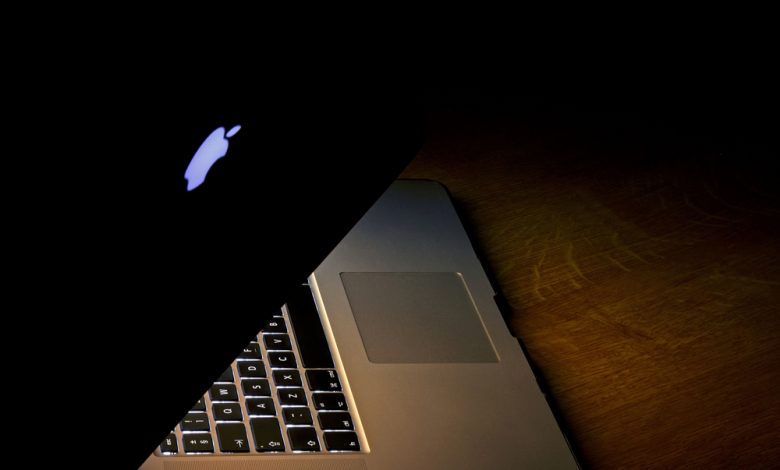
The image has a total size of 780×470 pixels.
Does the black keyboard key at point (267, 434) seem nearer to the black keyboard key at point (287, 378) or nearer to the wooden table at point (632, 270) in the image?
the black keyboard key at point (287, 378)

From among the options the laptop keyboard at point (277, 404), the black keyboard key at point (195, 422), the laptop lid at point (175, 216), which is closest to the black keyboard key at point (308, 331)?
the laptop keyboard at point (277, 404)

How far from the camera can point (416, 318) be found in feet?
2.58

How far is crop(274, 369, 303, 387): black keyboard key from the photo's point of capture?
2.23 ft

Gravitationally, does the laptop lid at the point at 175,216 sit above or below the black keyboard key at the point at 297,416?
below

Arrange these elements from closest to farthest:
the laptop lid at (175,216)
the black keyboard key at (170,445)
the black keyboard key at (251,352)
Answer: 1. the laptop lid at (175,216)
2. the black keyboard key at (170,445)
3. the black keyboard key at (251,352)

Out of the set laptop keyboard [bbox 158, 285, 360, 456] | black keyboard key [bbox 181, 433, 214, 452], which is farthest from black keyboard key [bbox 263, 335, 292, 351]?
black keyboard key [bbox 181, 433, 214, 452]

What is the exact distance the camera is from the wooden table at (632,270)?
75 cm

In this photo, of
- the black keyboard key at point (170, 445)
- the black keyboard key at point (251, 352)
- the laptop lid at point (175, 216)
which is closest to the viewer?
the laptop lid at point (175, 216)

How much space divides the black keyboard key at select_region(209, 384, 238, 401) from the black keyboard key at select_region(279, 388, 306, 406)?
31 millimetres

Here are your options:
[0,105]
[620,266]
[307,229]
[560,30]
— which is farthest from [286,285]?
[560,30]

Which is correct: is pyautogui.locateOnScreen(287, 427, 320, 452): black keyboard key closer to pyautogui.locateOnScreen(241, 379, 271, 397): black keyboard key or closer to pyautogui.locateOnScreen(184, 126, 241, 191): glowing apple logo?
pyautogui.locateOnScreen(241, 379, 271, 397): black keyboard key

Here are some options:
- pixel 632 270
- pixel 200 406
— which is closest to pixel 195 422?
pixel 200 406

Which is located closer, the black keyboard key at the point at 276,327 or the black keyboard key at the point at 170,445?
the black keyboard key at the point at 170,445

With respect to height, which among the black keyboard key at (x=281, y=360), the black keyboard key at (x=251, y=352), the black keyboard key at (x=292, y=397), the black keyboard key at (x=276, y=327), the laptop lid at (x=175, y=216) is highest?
the black keyboard key at (x=276, y=327)
